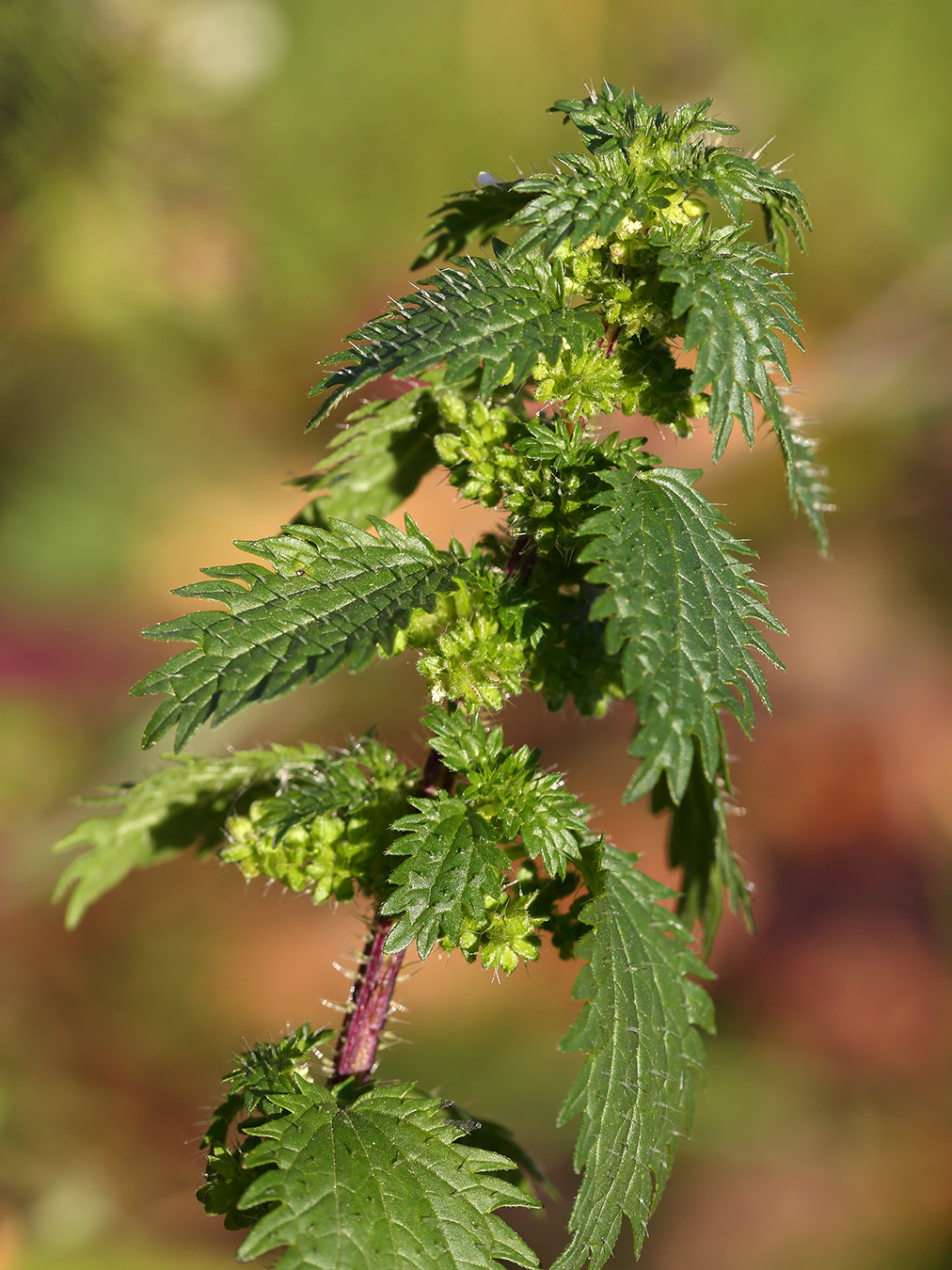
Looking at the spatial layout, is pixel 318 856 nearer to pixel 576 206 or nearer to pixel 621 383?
pixel 621 383

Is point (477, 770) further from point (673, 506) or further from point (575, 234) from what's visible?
point (575, 234)

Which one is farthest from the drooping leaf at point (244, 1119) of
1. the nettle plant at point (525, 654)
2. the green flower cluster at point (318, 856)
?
the green flower cluster at point (318, 856)

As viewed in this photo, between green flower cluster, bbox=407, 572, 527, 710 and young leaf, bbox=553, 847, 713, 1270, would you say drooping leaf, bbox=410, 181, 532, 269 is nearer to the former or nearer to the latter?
green flower cluster, bbox=407, 572, 527, 710

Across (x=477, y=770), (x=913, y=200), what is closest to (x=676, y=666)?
(x=477, y=770)

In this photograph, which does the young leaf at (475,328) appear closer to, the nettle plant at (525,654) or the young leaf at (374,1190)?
the nettle plant at (525,654)

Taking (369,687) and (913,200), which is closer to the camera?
(369,687)
